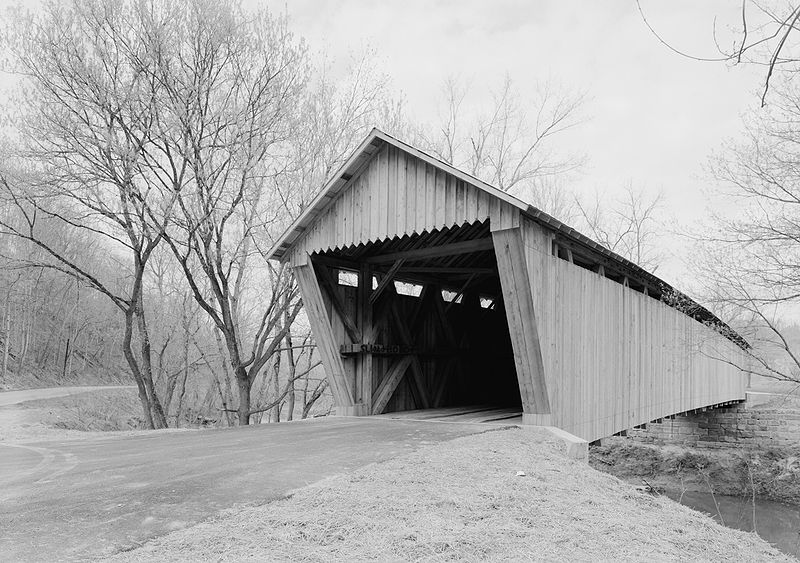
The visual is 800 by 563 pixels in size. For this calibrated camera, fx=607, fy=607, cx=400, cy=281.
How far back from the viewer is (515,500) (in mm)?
4109

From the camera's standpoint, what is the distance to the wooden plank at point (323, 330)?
960 cm

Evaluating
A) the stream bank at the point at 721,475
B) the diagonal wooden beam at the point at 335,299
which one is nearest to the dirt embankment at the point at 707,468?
the stream bank at the point at 721,475

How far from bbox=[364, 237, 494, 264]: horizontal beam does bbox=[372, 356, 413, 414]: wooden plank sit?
1848 mm

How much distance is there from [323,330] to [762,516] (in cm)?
1282

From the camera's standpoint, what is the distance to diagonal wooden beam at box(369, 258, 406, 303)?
32.6ft

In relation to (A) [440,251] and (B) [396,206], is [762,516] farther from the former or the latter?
(B) [396,206]

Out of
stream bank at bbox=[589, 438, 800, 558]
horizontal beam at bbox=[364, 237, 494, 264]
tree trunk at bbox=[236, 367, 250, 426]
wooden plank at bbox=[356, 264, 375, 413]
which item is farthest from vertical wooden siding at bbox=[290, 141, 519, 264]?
stream bank at bbox=[589, 438, 800, 558]

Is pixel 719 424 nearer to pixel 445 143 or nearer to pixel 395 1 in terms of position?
pixel 445 143

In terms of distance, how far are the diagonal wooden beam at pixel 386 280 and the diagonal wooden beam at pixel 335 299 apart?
2.09ft

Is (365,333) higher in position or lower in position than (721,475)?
higher

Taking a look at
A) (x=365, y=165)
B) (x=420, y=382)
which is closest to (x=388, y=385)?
(x=420, y=382)

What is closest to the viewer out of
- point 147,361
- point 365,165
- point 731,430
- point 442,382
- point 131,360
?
point 365,165

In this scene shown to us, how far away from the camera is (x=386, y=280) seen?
33.4 ft

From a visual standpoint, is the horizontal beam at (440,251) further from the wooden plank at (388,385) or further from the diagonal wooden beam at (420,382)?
the diagonal wooden beam at (420,382)
